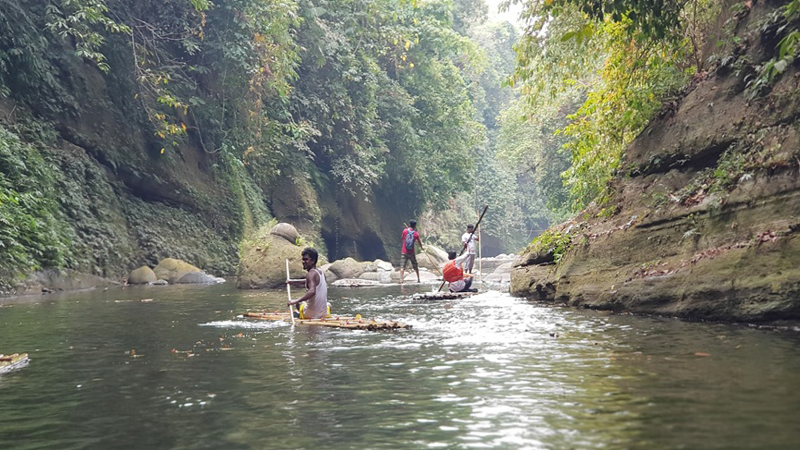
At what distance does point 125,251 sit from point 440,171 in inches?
835

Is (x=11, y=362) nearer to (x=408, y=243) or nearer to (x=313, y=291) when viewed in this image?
(x=313, y=291)

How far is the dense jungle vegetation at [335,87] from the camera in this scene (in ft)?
47.4

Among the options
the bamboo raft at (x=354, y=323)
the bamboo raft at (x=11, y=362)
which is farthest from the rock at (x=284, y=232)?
the bamboo raft at (x=11, y=362)

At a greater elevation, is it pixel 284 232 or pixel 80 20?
pixel 80 20

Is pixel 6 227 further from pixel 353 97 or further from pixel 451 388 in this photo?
pixel 353 97

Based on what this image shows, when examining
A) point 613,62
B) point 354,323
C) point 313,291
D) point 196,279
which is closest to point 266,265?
point 196,279

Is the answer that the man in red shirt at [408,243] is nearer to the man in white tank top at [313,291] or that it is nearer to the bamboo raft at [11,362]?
the man in white tank top at [313,291]

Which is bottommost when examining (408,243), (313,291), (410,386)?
(410,386)

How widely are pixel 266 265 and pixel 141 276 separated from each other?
15.3 ft

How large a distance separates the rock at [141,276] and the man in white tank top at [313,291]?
44.0 feet

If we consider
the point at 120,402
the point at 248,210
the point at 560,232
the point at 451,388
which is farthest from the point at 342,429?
the point at 248,210

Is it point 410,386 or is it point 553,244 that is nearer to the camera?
point 410,386

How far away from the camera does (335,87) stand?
34.2 m

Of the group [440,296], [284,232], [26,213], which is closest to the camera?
[440,296]
